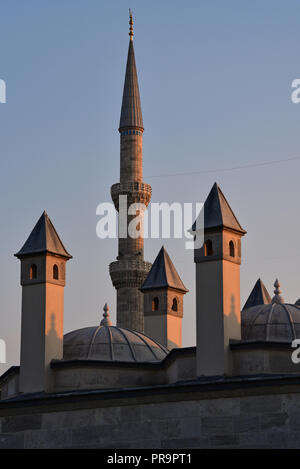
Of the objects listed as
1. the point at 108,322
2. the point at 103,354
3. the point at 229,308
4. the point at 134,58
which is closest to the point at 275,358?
the point at 229,308

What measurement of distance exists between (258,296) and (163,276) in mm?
5968

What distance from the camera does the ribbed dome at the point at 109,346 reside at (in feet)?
94.3

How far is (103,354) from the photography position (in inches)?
1131

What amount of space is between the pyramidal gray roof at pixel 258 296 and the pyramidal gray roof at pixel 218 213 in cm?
1193

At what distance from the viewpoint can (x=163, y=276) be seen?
33844mm

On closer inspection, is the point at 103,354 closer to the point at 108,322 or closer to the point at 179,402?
the point at 108,322

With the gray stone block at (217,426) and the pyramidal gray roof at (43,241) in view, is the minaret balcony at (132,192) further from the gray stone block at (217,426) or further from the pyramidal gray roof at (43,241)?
the gray stone block at (217,426)

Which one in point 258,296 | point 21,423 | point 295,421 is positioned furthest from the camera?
point 258,296

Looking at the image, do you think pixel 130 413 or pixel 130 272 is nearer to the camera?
pixel 130 413

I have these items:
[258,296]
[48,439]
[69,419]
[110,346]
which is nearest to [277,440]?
[69,419]

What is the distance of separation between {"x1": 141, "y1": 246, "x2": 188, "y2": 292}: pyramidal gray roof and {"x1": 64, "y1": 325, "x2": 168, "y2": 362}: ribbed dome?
377 cm

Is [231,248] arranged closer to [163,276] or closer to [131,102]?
[163,276]
